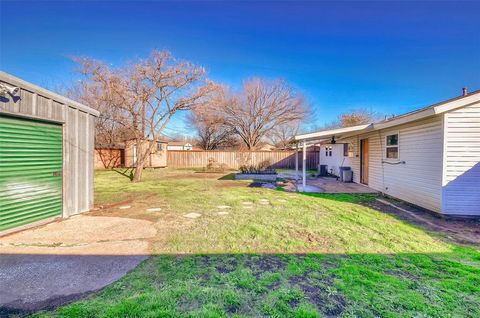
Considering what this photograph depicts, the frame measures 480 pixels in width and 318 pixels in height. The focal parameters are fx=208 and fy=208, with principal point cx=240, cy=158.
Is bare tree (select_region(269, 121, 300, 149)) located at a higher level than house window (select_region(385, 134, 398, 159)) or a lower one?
higher

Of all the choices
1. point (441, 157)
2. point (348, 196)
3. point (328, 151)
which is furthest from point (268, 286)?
point (328, 151)

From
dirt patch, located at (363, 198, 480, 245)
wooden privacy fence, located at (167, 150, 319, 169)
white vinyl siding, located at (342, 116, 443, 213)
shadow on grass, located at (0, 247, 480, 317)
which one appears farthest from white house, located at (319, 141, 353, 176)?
shadow on grass, located at (0, 247, 480, 317)

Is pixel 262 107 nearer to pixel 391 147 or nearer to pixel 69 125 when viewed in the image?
pixel 391 147

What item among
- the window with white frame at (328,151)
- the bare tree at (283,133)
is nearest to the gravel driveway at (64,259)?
the window with white frame at (328,151)

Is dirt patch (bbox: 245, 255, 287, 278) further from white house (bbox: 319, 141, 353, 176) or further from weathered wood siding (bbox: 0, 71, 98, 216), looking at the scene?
white house (bbox: 319, 141, 353, 176)

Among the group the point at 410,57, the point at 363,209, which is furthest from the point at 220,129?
the point at 363,209

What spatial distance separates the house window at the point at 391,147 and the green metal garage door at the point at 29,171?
9.56 meters

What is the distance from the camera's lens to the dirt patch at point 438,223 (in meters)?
3.85

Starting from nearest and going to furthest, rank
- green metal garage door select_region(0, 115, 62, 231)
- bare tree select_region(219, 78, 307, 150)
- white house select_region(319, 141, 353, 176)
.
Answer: green metal garage door select_region(0, 115, 62, 231) < white house select_region(319, 141, 353, 176) < bare tree select_region(219, 78, 307, 150)

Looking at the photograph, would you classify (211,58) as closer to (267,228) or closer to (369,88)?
(267,228)

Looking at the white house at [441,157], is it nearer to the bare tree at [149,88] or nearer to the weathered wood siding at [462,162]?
the weathered wood siding at [462,162]

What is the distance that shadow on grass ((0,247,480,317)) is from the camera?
1877mm

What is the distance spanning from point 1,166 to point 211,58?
12.3 m

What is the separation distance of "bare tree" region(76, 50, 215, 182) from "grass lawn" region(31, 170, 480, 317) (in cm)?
883
